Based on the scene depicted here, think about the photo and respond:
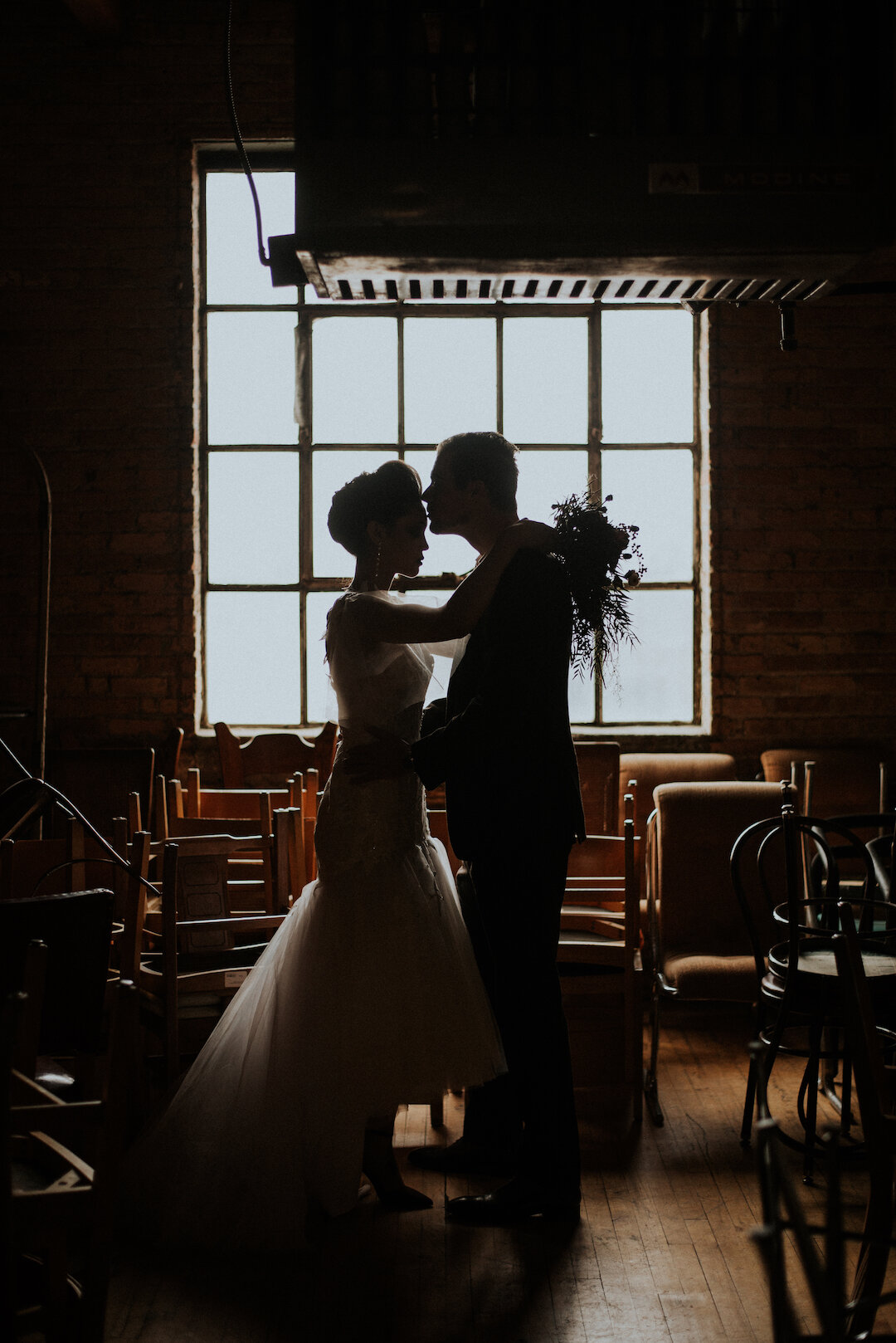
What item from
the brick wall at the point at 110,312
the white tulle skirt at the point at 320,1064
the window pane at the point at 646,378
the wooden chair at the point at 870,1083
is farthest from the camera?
the window pane at the point at 646,378

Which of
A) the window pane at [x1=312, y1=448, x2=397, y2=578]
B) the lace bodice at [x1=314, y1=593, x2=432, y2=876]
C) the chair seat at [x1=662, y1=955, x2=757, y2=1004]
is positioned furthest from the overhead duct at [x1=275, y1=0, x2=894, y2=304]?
the window pane at [x1=312, y1=448, x2=397, y2=578]

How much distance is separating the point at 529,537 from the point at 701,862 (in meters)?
1.86

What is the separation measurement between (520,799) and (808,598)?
334 cm

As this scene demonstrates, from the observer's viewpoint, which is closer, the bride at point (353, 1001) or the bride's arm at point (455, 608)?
the bride at point (353, 1001)

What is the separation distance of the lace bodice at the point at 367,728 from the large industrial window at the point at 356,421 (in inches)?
117

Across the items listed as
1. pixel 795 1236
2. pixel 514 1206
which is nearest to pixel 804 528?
pixel 514 1206

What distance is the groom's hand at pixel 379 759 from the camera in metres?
2.68

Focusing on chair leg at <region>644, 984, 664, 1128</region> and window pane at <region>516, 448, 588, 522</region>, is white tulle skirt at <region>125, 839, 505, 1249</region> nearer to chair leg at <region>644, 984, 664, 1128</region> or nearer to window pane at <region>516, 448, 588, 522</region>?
chair leg at <region>644, 984, 664, 1128</region>

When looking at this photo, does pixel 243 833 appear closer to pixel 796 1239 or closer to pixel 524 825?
pixel 524 825

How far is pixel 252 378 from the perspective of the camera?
18.9 ft

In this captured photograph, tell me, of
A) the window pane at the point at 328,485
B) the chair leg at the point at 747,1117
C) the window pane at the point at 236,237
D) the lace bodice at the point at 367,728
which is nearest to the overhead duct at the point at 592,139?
the lace bodice at the point at 367,728

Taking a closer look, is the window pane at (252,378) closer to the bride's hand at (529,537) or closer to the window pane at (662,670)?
the window pane at (662,670)

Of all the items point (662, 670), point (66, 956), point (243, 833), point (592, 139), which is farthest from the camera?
point (662, 670)

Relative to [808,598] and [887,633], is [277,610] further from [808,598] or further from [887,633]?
[887,633]
